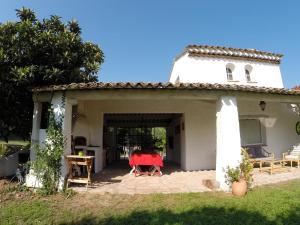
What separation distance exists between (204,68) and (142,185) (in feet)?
25.2

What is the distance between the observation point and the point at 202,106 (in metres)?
10.8

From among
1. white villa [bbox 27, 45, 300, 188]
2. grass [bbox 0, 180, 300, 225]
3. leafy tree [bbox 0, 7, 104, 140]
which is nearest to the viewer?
grass [bbox 0, 180, 300, 225]

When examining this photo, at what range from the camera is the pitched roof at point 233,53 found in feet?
41.7

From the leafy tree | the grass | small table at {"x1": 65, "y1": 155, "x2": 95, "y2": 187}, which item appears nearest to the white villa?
small table at {"x1": 65, "y1": 155, "x2": 95, "y2": 187}

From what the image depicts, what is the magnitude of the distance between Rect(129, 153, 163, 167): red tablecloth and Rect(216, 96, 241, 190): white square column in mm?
2559

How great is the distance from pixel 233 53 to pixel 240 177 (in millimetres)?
8724

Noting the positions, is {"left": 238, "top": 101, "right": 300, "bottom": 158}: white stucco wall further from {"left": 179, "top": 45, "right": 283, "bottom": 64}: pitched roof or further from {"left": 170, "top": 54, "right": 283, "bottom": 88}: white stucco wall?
{"left": 179, "top": 45, "right": 283, "bottom": 64}: pitched roof

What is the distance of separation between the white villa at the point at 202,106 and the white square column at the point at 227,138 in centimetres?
3

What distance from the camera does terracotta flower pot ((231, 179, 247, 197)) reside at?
20.5 ft

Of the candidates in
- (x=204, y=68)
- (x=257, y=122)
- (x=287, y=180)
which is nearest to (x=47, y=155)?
(x=287, y=180)

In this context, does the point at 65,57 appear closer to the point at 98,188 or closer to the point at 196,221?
the point at 98,188

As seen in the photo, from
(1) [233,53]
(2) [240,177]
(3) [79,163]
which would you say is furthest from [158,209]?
(1) [233,53]

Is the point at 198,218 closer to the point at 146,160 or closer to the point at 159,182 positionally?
the point at 159,182

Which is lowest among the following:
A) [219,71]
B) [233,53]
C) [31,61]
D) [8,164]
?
[8,164]
